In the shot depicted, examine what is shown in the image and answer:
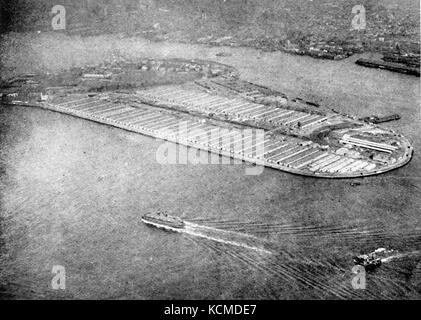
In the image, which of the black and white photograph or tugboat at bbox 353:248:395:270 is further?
tugboat at bbox 353:248:395:270

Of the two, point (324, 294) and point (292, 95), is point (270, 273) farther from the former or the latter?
point (292, 95)

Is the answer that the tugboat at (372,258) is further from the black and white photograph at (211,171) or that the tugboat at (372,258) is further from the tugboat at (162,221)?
the tugboat at (162,221)

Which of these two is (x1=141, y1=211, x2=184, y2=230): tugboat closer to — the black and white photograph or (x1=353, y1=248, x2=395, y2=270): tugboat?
the black and white photograph

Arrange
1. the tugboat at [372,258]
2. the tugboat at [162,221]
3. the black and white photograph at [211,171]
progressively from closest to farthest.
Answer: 1. the black and white photograph at [211,171]
2. the tugboat at [372,258]
3. the tugboat at [162,221]

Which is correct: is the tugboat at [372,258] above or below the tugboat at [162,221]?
below

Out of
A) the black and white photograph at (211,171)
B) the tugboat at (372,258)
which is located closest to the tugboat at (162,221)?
the black and white photograph at (211,171)

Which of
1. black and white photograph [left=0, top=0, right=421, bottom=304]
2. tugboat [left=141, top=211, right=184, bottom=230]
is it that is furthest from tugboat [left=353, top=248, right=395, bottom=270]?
tugboat [left=141, top=211, right=184, bottom=230]

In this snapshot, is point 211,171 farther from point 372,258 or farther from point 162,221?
point 372,258

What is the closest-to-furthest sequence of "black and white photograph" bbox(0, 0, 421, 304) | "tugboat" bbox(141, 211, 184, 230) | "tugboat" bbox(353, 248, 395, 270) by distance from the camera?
1. "black and white photograph" bbox(0, 0, 421, 304)
2. "tugboat" bbox(353, 248, 395, 270)
3. "tugboat" bbox(141, 211, 184, 230)
